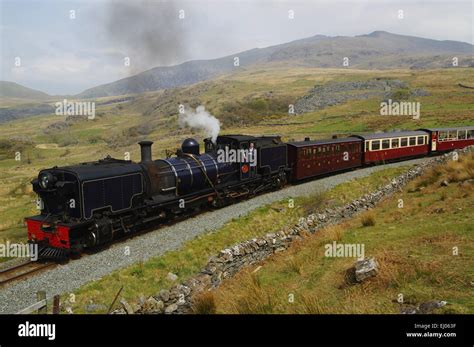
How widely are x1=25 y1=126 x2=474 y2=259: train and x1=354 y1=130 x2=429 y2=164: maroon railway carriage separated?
1957 mm

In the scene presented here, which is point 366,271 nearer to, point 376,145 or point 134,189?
point 134,189

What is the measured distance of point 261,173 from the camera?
2697cm

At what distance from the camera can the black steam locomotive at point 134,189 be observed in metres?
15.9

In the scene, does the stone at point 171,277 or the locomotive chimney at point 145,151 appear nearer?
the stone at point 171,277

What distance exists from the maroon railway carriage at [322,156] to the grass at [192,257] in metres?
4.47

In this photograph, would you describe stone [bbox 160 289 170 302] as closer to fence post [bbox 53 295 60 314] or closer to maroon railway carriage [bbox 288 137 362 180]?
fence post [bbox 53 295 60 314]

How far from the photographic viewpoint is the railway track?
1392 cm

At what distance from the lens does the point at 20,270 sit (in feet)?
49.0

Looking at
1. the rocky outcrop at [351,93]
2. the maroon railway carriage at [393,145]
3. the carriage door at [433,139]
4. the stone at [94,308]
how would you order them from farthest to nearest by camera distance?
the rocky outcrop at [351,93] < the carriage door at [433,139] < the maroon railway carriage at [393,145] < the stone at [94,308]

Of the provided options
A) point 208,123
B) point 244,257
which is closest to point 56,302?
point 244,257

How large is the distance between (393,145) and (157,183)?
26353 mm

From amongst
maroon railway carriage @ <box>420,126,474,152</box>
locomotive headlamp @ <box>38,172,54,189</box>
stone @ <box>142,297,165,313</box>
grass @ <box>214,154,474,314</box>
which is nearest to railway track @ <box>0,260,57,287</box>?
locomotive headlamp @ <box>38,172,54,189</box>

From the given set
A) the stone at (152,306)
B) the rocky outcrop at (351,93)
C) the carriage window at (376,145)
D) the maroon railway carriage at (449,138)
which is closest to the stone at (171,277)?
the stone at (152,306)

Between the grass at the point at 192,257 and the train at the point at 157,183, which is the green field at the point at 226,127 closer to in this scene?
the train at the point at 157,183
